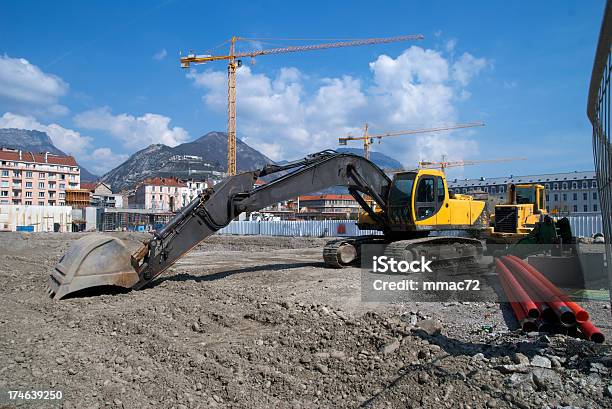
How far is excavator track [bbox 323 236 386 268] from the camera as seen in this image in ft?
43.9

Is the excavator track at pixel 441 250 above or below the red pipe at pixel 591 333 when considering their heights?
above

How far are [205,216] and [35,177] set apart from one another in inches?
4600

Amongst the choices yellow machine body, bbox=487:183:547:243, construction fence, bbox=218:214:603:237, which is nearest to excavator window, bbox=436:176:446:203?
yellow machine body, bbox=487:183:547:243

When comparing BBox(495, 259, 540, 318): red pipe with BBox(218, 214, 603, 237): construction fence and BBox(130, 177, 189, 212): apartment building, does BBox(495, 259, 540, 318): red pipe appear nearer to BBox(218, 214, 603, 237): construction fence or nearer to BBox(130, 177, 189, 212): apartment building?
BBox(218, 214, 603, 237): construction fence

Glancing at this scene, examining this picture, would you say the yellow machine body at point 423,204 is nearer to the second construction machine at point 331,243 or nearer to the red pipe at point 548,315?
the second construction machine at point 331,243

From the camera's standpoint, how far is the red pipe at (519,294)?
6.61 metres

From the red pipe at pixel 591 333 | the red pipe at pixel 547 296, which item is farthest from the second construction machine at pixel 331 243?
the red pipe at pixel 591 333

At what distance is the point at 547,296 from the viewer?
→ 7117 mm

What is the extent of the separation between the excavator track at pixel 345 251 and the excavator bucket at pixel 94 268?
232 inches

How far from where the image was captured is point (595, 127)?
3.88 m

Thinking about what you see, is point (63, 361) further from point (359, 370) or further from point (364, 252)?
point (364, 252)

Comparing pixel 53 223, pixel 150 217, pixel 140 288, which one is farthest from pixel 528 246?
pixel 150 217

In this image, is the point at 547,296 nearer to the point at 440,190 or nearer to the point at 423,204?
the point at 423,204

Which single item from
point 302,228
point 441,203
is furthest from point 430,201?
point 302,228
